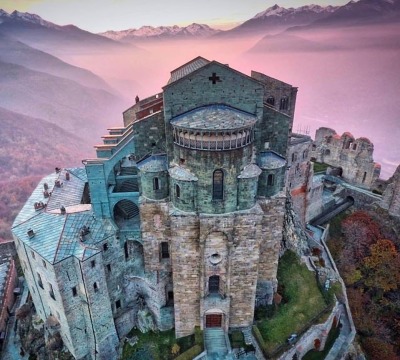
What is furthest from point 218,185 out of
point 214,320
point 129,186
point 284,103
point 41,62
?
point 41,62

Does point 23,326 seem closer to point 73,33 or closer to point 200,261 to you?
point 200,261

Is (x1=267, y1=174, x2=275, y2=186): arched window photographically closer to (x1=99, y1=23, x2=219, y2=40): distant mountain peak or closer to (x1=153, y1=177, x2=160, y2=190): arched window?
(x1=153, y1=177, x2=160, y2=190): arched window

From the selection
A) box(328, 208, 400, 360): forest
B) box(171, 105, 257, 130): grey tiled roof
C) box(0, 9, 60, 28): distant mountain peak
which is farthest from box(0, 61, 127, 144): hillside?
box(171, 105, 257, 130): grey tiled roof

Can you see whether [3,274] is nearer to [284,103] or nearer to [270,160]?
[270,160]

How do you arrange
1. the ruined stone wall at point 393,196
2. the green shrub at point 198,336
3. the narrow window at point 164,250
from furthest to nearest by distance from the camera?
the ruined stone wall at point 393,196, the narrow window at point 164,250, the green shrub at point 198,336

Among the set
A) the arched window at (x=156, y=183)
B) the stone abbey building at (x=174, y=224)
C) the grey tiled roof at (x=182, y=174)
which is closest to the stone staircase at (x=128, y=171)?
the stone abbey building at (x=174, y=224)

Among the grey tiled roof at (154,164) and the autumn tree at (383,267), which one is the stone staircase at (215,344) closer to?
the grey tiled roof at (154,164)
